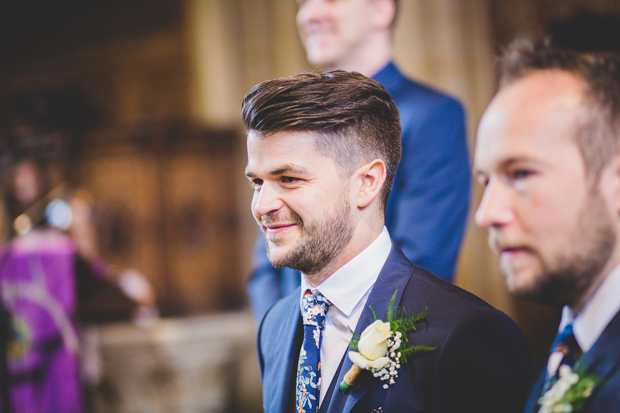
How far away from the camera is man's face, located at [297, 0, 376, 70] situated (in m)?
1.54

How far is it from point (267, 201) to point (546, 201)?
0.53 metres

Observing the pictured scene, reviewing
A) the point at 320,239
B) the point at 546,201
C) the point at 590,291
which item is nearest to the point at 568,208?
the point at 546,201

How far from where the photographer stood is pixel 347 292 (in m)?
1.17

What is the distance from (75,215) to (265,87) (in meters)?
3.84

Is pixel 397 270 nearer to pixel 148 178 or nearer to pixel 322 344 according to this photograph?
pixel 322 344

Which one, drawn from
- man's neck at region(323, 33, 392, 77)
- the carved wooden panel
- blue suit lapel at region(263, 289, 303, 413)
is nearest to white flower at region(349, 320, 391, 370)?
blue suit lapel at region(263, 289, 303, 413)

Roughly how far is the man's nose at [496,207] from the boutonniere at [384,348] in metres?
0.26

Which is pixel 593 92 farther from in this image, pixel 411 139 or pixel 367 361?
pixel 411 139

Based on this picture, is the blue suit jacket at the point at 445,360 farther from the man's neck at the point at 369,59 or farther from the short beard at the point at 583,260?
the man's neck at the point at 369,59

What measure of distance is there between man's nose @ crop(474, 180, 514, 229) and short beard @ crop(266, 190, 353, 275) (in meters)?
0.30

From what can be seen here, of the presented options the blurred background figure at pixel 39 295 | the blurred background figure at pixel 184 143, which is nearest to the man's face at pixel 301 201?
the blurred background figure at pixel 184 143

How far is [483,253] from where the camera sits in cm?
406

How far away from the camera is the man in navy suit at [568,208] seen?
0.81m

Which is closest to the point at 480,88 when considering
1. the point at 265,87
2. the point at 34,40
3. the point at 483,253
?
the point at 483,253
